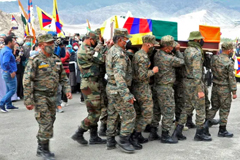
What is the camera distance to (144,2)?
142 metres

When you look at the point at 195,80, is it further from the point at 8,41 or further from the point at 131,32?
the point at 8,41

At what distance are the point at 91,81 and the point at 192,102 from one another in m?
1.95

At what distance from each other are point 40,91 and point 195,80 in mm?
2699

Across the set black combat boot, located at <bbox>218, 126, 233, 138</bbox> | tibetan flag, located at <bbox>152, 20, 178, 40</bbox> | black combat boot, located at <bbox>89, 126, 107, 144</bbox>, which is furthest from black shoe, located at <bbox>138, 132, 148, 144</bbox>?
A: tibetan flag, located at <bbox>152, 20, 178, 40</bbox>

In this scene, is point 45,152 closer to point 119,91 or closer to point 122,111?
point 122,111

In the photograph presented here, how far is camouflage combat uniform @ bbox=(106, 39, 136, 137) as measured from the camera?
16.0ft

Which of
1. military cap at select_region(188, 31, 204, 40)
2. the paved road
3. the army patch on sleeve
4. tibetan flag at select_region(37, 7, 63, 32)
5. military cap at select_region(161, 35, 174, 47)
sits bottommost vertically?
the paved road

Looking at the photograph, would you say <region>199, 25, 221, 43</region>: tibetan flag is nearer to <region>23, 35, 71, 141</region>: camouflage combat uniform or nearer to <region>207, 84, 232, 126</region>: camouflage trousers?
<region>207, 84, 232, 126</region>: camouflage trousers

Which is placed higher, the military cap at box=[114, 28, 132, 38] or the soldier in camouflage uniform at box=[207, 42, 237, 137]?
the military cap at box=[114, 28, 132, 38]

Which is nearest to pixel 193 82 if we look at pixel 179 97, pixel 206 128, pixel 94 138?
pixel 179 97

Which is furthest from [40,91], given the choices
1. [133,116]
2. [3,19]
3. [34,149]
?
[3,19]

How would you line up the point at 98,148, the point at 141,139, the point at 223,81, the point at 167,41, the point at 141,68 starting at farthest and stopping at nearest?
the point at 223,81 → the point at 141,139 → the point at 167,41 → the point at 98,148 → the point at 141,68

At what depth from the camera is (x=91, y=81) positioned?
5.46 m

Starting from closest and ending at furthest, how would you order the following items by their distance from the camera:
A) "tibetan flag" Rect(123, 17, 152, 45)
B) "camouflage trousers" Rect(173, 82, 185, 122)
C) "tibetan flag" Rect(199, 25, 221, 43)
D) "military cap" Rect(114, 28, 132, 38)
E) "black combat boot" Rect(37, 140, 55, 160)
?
"black combat boot" Rect(37, 140, 55, 160) < "military cap" Rect(114, 28, 132, 38) < "tibetan flag" Rect(123, 17, 152, 45) < "tibetan flag" Rect(199, 25, 221, 43) < "camouflage trousers" Rect(173, 82, 185, 122)
